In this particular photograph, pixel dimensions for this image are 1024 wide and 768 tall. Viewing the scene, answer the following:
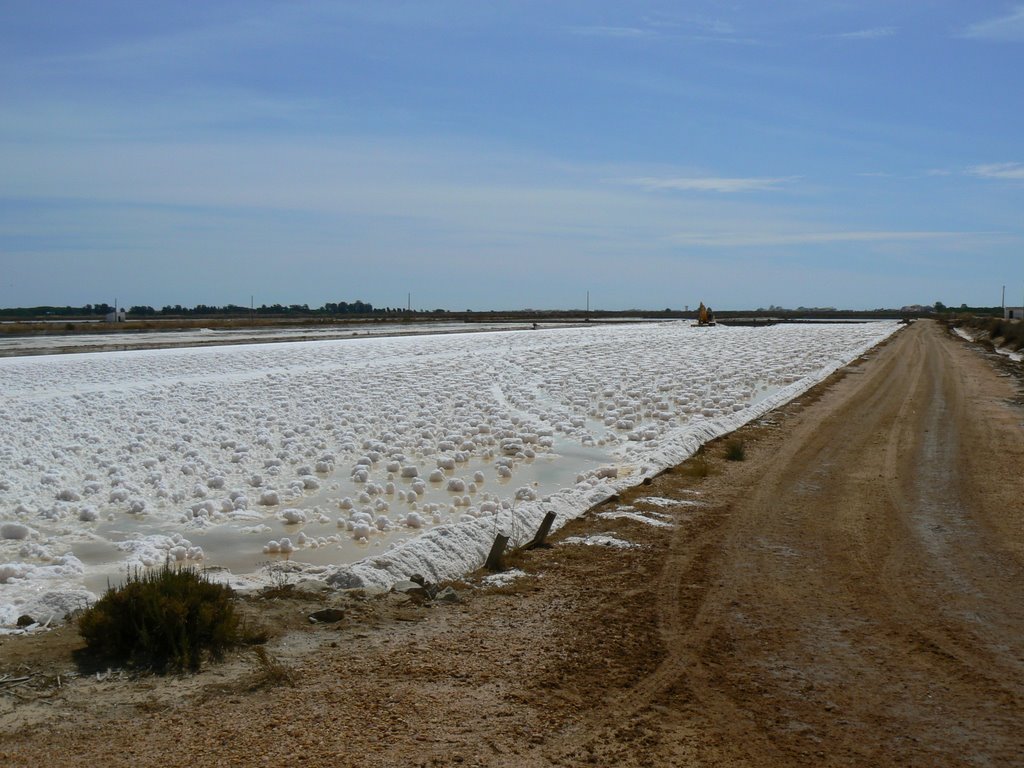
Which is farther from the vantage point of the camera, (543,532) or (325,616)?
(543,532)

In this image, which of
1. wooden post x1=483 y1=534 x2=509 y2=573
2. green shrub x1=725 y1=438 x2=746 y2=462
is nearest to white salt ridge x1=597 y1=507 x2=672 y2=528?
wooden post x1=483 y1=534 x2=509 y2=573

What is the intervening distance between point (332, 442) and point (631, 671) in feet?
30.4

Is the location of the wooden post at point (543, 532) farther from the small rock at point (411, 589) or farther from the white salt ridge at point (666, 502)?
the white salt ridge at point (666, 502)

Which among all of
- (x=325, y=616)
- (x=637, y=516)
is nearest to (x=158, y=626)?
(x=325, y=616)

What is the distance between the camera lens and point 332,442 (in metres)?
14.1

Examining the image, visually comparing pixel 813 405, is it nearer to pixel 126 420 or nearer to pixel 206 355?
pixel 126 420

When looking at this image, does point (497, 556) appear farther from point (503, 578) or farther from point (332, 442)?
point (332, 442)

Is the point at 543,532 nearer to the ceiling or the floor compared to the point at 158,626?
nearer to the floor

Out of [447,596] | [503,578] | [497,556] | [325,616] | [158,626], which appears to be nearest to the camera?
[158,626]

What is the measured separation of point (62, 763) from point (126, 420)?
11688 mm

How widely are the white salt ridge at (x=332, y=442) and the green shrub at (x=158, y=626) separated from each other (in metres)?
1.52

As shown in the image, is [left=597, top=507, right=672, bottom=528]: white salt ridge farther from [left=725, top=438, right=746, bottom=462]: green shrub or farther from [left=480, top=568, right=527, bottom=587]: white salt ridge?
[left=725, top=438, right=746, bottom=462]: green shrub

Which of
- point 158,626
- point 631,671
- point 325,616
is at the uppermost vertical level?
point 158,626

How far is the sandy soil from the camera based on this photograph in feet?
14.7
